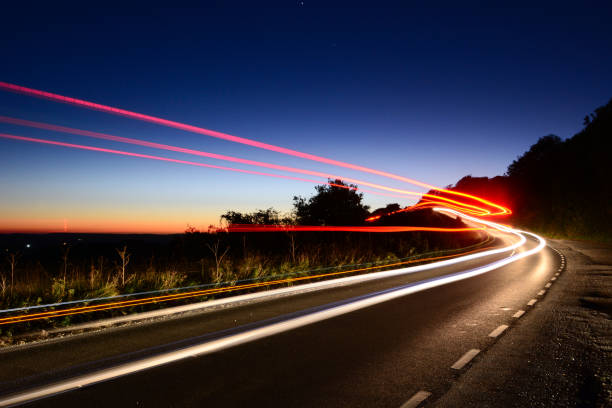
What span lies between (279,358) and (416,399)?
2186 mm

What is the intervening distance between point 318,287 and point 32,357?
28.8ft

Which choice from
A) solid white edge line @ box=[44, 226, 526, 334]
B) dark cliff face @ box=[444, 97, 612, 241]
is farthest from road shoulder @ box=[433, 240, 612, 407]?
dark cliff face @ box=[444, 97, 612, 241]

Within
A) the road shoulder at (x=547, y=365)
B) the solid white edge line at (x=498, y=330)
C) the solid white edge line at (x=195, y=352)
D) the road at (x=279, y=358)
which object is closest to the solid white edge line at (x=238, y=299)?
the road at (x=279, y=358)

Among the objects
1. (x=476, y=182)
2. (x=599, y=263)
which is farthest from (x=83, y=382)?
(x=476, y=182)

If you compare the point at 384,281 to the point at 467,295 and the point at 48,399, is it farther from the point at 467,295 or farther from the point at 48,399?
the point at 48,399

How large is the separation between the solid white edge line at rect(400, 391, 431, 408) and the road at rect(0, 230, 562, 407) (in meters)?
0.06

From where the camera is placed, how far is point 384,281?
15.4 metres

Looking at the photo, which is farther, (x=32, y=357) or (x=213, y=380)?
(x=32, y=357)

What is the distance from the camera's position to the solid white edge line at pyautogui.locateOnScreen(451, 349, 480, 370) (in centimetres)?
564

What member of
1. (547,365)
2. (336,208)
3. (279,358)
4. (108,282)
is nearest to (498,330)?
(547,365)

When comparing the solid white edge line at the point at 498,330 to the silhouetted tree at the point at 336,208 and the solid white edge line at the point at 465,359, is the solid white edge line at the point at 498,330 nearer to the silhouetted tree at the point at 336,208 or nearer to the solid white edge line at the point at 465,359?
the solid white edge line at the point at 465,359

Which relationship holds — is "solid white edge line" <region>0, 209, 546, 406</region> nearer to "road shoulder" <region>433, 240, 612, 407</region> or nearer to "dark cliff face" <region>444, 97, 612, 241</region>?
"road shoulder" <region>433, 240, 612, 407</region>

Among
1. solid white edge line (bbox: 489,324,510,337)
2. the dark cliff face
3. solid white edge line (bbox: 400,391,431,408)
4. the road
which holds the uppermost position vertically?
the dark cliff face

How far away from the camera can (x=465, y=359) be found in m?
5.95
